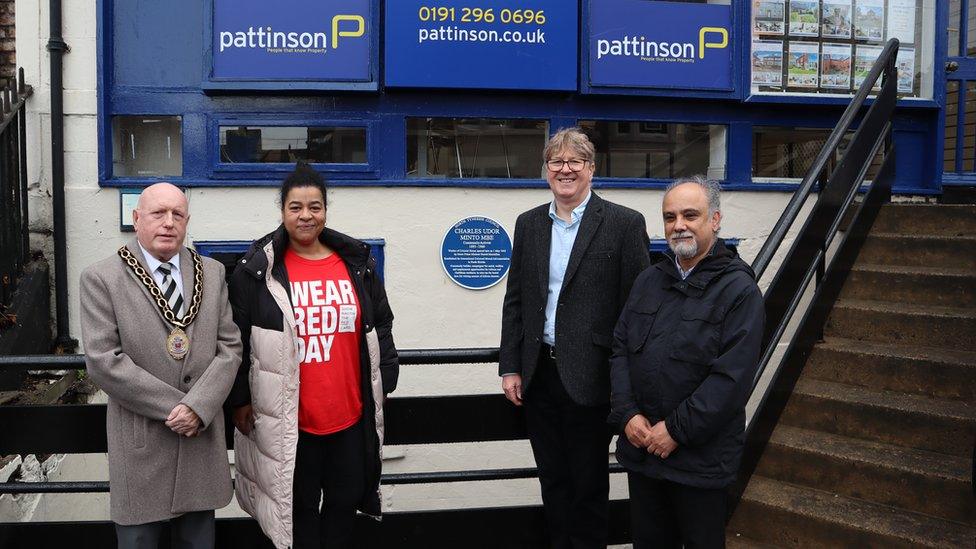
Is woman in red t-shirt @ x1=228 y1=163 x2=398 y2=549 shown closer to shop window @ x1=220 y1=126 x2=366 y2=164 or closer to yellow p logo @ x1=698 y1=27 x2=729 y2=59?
shop window @ x1=220 y1=126 x2=366 y2=164

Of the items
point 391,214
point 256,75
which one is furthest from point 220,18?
point 391,214

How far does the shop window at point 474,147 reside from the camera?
5824 mm

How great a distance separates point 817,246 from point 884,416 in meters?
1.02

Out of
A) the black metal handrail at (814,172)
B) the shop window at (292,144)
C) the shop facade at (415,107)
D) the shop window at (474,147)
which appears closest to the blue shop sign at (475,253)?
the shop facade at (415,107)

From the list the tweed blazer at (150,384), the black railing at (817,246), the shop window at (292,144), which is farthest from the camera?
the shop window at (292,144)

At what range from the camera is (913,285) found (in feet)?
14.2

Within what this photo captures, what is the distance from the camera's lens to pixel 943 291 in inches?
167

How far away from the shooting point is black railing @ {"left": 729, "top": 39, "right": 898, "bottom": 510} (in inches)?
146

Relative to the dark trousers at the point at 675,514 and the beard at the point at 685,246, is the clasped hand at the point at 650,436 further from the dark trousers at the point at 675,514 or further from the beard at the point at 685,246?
the beard at the point at 685,246

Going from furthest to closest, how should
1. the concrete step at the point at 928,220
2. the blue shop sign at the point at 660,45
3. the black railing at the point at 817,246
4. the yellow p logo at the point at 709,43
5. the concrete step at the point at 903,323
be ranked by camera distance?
1. the yellow p logo at the point at 709,43
2. the blue shop sign at the point at 660,45
3. the concrete step at the point at 928,220
4. the concrete step at the point at 903,323
5. the black railing at the point at 817,246

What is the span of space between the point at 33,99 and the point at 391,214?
2.76 metres

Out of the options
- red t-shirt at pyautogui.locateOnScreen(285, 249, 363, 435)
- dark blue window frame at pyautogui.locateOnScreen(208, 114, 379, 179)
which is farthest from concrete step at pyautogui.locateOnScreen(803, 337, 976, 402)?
dark blue window frame at pyautogui.locateOnScreen(208, 114, 379, 179)

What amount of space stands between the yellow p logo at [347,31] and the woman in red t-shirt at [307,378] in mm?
3055

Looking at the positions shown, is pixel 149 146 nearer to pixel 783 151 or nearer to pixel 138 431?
pixel 138 431
